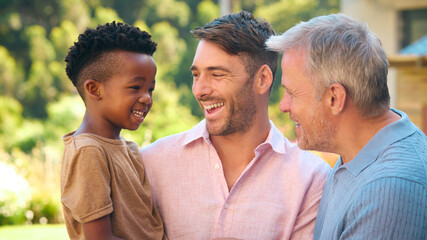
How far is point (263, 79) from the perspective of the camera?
2.61 m

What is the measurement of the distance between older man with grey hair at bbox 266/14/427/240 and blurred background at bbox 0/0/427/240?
706cm

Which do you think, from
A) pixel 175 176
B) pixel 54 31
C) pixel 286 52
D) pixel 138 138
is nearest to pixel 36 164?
pixel 138 138

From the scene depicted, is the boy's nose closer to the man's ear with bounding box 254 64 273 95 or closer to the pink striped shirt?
the pink striped shirt

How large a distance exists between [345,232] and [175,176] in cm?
105

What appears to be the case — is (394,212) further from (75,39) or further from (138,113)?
(75,39)

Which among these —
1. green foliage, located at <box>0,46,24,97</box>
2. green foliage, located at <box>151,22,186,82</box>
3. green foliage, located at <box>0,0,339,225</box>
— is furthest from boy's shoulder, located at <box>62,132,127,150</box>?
green foliage, located at <box>151,22,186,82</box>

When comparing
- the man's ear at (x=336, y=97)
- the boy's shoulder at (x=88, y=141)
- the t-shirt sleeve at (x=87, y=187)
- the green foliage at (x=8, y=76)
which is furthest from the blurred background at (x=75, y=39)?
the man's ear at (x=336, y=97)

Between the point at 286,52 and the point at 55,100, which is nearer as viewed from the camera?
the point at 286,52

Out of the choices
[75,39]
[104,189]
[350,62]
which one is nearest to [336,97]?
[350,62]

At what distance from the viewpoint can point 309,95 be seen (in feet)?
6.37

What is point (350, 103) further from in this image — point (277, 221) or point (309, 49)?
point (277, 221)

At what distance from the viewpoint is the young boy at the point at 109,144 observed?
6.38ft

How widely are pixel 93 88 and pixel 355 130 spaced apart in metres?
1.11

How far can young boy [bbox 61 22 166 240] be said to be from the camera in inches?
76.6
